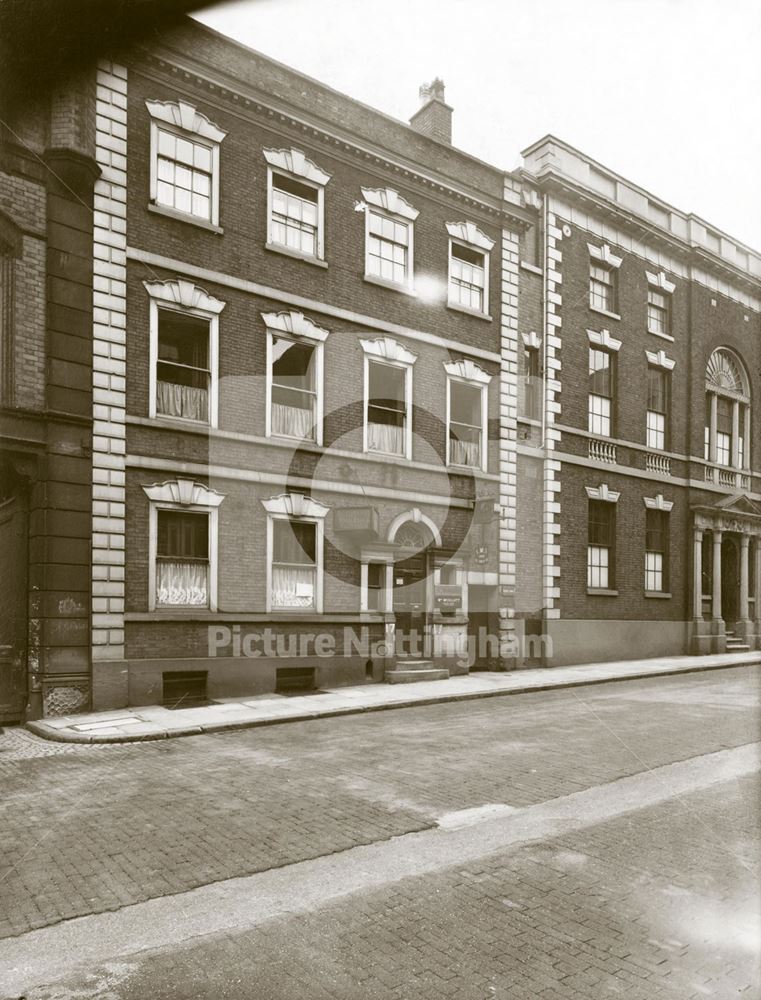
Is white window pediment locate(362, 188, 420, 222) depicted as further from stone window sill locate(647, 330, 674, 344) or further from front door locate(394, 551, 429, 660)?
stone window sill locate(647, 330, 674, 344)

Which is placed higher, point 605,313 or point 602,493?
point 605,313

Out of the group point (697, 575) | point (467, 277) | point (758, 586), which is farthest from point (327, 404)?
point (758, 586)

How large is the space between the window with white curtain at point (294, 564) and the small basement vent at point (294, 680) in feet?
4.13

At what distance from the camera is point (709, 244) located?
78.0ft

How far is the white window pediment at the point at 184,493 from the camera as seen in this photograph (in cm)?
1352

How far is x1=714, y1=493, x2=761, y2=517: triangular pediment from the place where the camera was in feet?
79.2

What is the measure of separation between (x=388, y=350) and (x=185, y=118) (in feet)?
19.9

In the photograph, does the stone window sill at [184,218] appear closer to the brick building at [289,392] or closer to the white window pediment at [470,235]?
the brick building at [289,392]

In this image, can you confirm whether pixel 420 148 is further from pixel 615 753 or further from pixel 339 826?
pixel 339 826

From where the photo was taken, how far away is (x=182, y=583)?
1384 cm

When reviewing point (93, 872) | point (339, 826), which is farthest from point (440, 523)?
point (93, 872)

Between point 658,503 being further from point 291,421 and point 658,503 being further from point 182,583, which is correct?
point 182,583

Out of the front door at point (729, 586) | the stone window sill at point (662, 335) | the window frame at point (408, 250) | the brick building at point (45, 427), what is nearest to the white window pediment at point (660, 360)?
the stone window sill at point (662, 335)

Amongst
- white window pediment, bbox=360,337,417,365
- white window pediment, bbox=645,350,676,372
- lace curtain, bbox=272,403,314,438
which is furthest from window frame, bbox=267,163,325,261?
white window pediment, bbox=645,350,676,372
